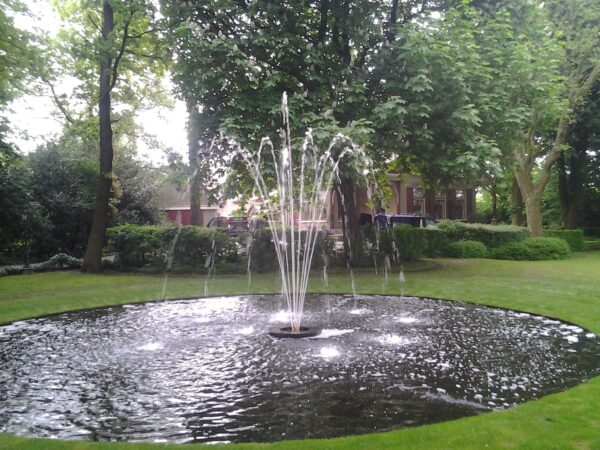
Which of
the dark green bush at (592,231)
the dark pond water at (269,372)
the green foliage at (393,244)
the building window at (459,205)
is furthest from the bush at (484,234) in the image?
the building window at (459,205)

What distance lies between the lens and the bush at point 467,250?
23828 millimetres

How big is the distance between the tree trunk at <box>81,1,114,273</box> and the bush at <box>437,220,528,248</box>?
50.9ft

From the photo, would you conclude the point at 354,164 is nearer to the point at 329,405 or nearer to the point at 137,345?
the point at 137,345

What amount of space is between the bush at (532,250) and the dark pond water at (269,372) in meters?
14.2

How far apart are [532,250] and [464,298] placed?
13037 millimetres

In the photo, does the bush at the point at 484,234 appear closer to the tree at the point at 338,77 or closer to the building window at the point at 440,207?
the tree at the point at 338,77

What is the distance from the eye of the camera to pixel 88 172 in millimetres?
26250

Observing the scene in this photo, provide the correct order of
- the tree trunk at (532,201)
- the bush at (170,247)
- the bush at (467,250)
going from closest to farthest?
the bush at (170,247) → the bush at (467,250) → the tree trunk at (532,201)

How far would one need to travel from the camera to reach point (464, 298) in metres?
12.7

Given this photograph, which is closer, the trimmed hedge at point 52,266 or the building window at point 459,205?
the trimmed hedge at point 52,266

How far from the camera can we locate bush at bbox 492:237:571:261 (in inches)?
931

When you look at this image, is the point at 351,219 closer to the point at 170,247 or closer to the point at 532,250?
the point at 170,247

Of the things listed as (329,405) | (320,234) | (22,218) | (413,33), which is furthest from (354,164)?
(22,218)

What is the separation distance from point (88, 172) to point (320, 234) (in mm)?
13886
